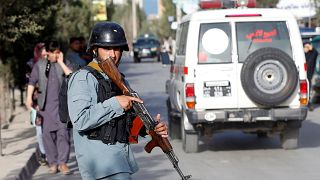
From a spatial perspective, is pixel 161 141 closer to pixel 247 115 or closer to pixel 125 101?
pixel 125 101

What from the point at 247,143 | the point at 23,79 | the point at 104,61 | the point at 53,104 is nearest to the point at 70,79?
the point at 104,61

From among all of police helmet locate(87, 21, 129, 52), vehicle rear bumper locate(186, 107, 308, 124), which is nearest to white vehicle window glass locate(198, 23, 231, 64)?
vehicle rear bumper locate(186, 107, 308, 124)

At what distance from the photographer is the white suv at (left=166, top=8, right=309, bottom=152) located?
402 inches

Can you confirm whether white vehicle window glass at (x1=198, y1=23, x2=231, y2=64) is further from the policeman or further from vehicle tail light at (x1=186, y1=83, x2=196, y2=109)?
the policeman

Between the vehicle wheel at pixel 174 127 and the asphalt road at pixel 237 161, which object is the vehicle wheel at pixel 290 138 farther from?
the vehicle wheel at pixel 174 127

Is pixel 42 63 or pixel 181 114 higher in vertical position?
pixel 42 63

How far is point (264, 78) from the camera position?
10273 mm

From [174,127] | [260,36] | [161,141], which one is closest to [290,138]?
[260,36]

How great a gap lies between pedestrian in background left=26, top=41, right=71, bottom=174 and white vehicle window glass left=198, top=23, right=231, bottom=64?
2.09 m

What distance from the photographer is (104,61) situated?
4.27 m

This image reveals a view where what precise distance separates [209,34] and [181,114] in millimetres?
1343

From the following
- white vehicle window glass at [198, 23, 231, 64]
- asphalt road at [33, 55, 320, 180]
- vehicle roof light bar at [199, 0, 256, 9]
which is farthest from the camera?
vehicle roof light bar at [199, 0, 256, 9]

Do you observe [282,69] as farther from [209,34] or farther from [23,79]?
[23,79]

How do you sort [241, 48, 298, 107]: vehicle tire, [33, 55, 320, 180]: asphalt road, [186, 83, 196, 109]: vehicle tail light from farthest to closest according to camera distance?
[186, 83, 196, 109]: vehicle tail light
[241, 48, 298, 107]: vehicle tire
[33, 55, 320, 180]: asphalt road
